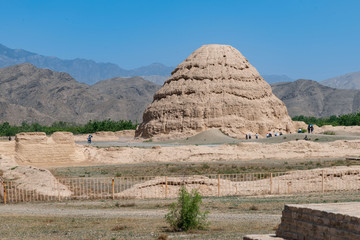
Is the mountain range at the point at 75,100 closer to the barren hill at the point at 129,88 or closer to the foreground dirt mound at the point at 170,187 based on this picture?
the barren hill at the point at 129,88

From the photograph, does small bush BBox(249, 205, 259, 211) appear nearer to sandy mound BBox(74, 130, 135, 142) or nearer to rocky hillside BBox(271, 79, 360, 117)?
sandy mound BBox(74, 130, 135, 142)

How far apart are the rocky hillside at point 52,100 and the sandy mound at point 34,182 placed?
9005 cm

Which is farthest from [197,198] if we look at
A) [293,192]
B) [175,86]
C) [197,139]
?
[175,86]

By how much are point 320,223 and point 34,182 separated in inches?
530

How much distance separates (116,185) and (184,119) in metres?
27.3

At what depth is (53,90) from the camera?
13375 cm

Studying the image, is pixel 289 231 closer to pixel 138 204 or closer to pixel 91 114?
pixel 138 204

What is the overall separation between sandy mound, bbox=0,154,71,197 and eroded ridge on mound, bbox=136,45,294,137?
89.4 ft

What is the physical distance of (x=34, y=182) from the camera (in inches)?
725

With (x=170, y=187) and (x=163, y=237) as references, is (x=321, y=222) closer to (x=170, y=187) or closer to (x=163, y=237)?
(x=163, y=237)

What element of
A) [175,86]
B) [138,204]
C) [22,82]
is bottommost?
[138,204]

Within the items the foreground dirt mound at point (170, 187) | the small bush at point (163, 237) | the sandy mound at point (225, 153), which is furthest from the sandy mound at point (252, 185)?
the sandy mound at point (225, 153)

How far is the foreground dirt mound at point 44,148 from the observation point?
29.5 metres

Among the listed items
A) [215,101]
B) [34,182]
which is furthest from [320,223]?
[215,101]
